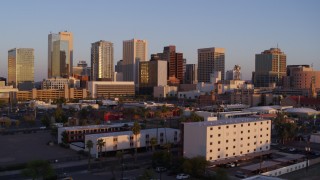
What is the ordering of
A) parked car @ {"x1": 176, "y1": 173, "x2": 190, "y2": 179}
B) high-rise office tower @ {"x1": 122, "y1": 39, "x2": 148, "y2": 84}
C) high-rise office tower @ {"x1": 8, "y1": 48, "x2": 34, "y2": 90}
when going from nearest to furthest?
parked car @ {"x1": 176, "y1": 173, "x2": 190, "y2": 179} → high-rise office tower @ {"x1": 8, "y1": 48, "x2": 34, "y2": 90} → high-rise office tower @ {"x1": 122, "y1": 39, "x2": 148, "y2": 84}

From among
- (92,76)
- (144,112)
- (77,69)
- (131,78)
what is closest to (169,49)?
(131,78)

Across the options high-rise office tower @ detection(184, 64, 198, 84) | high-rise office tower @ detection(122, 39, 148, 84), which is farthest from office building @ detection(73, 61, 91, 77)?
high-rise office tower @ detection(184, 64, 198, 84)

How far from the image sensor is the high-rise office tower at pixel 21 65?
93.6 m

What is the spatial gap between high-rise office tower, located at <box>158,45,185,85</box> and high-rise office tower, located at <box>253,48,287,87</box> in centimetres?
1626

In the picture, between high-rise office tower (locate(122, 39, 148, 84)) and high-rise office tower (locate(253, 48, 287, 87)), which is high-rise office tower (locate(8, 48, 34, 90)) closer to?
high-rise office tower (locate(122, 39, 148, 84))

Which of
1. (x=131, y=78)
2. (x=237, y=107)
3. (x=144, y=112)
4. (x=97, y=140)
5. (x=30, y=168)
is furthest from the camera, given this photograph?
(x=131, y=78)

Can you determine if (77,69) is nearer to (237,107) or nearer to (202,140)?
(237,107)

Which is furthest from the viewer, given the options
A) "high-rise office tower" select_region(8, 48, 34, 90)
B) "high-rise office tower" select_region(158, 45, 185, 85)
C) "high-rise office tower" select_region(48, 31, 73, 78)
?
"high-rise office tower" select_region(48, 31, 73, 78)

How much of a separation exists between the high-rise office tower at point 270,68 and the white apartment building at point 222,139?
211ft

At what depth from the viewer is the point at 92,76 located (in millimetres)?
96812

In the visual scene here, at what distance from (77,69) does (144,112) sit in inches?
3297

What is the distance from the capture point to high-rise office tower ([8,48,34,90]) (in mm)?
93562

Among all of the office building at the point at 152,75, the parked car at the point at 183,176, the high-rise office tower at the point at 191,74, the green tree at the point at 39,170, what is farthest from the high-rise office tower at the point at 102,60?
the green tree at the point at 39,170

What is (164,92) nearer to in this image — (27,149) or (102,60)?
A: (102,60)
